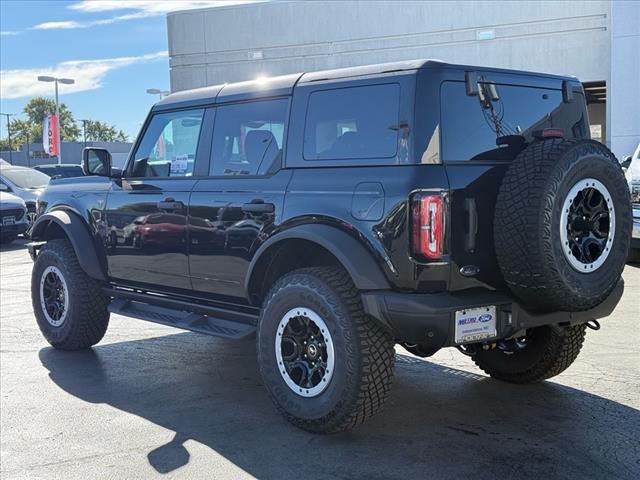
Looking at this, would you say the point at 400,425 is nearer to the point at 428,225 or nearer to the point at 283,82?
the point at 428,225

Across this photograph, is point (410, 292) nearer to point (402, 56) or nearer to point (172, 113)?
point (172, 113)

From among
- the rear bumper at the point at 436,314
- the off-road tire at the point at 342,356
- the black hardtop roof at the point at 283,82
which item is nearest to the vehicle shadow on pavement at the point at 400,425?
the off-road tire at the point at 342,356

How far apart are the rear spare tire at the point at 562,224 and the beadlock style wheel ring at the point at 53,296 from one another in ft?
13.2

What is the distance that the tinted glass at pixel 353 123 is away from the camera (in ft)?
13.7

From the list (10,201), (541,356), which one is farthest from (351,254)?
(10,201)

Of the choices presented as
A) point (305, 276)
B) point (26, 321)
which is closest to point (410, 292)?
point (305, 276)

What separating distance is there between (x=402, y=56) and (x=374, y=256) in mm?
25573

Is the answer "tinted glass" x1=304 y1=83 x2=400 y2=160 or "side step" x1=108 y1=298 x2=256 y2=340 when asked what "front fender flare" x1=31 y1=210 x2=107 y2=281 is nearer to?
"side step" x1=108 y1=298 x2=256 y2=340

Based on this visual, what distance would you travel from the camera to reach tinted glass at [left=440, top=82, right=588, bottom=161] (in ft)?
13.6

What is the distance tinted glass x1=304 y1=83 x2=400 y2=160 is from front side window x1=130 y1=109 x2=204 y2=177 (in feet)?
3.87

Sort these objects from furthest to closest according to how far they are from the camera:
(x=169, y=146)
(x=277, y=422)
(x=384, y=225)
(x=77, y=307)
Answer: (x=77, y=307)
(x=169, y=146)
(x=277, y=422)
(x=384, y=225)

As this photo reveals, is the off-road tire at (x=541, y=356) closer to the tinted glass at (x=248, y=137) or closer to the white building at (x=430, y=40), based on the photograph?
the tinted glass at (x=248, y=137)

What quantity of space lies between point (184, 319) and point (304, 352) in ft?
4.28

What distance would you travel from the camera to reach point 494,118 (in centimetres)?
439
